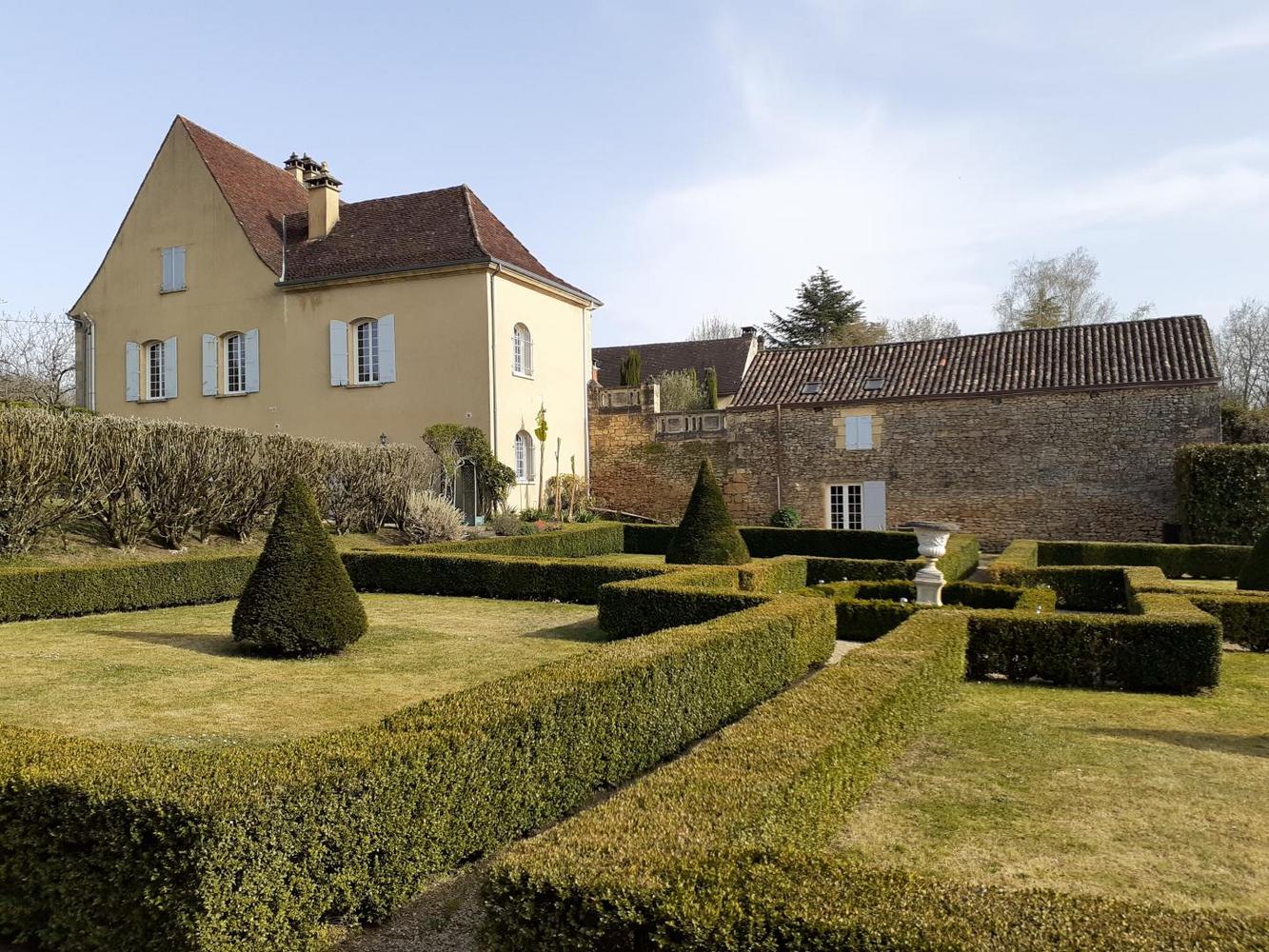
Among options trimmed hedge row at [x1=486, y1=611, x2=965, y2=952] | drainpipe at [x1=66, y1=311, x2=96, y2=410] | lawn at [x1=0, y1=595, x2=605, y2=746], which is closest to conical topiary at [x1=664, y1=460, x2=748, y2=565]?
lawn at [x1=0, y1=595, x2=605, y2=746]

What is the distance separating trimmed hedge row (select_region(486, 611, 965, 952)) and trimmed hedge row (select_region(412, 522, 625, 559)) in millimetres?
10882

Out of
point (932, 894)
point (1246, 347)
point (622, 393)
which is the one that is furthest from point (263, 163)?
point (1246, 347)

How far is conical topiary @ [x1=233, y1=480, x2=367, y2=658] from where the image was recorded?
804 cm

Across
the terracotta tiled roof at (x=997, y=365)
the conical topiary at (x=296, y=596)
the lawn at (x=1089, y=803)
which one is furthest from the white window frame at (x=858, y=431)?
the conical topiary at (x=296, y=596)

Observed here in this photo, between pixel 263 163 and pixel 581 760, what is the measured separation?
27.1 meters

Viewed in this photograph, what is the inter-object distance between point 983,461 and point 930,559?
11785 millimetres

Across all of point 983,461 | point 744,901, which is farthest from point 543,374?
point 744,901

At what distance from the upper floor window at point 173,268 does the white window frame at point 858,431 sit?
62.3 feet

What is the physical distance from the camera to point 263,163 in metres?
26.5

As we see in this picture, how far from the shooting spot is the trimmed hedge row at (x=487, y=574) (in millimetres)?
12336

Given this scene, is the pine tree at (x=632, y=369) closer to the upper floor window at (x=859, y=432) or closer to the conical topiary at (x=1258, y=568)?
the upper floor window at (x=859, y=432)

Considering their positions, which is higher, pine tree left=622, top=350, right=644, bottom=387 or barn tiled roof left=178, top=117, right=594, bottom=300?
barn tiled roof left=178, top=117, right=594, bottom=300

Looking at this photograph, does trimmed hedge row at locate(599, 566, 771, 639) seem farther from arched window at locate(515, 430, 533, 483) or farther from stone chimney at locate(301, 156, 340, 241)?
stone chimney at locate(301, 156, 340, 241)

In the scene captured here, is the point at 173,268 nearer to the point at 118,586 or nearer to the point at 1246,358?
the point at 118,586
